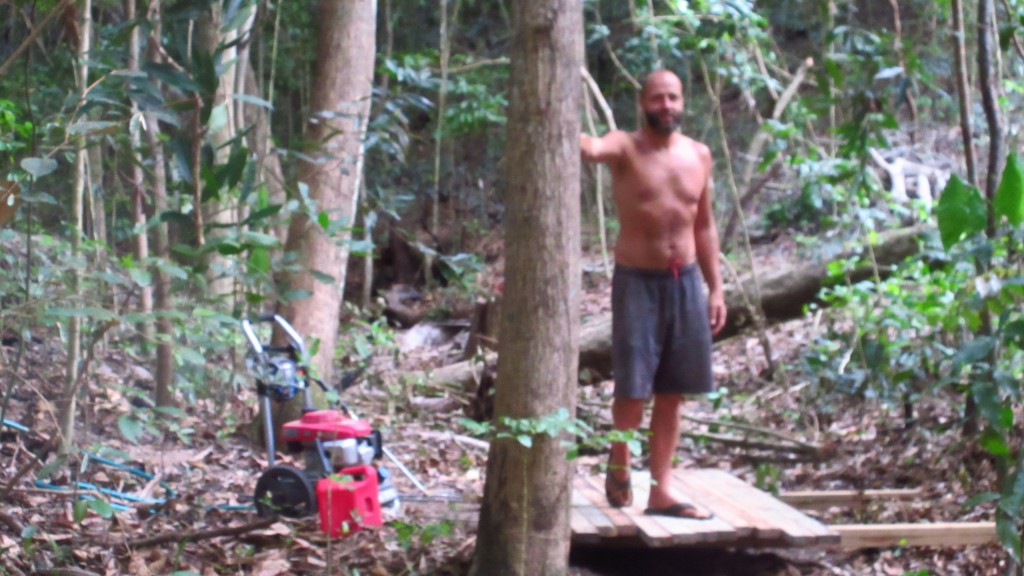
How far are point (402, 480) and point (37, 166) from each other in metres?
3.36

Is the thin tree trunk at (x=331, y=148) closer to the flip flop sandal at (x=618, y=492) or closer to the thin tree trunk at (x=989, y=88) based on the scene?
the flip flop sandal at (x=618, y=492)

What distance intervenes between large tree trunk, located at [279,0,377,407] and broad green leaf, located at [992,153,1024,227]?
3.68 m

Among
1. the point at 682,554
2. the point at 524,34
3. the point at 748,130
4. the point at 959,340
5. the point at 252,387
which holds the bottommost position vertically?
the point at 682,554

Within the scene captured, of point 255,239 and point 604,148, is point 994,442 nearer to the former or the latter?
point 604,148

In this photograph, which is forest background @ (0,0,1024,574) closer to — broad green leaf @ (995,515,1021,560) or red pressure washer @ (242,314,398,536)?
broad green leaf @ (995,515,1021,560)

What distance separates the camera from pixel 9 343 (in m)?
5.77

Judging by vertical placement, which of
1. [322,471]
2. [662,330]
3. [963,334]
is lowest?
[322,471]

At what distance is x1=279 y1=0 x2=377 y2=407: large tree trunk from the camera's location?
5.92 m

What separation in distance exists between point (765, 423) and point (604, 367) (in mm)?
1539

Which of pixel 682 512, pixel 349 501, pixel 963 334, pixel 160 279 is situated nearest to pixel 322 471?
pixel 349 501

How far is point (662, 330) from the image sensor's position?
4.28m

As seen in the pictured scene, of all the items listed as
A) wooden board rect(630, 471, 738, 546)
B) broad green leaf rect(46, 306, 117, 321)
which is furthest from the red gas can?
broad green leaf rect(46, 306, 117, 321)

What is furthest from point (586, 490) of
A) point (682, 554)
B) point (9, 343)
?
point (9, 343)

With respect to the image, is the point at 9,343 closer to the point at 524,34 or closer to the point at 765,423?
the point at 524,34
